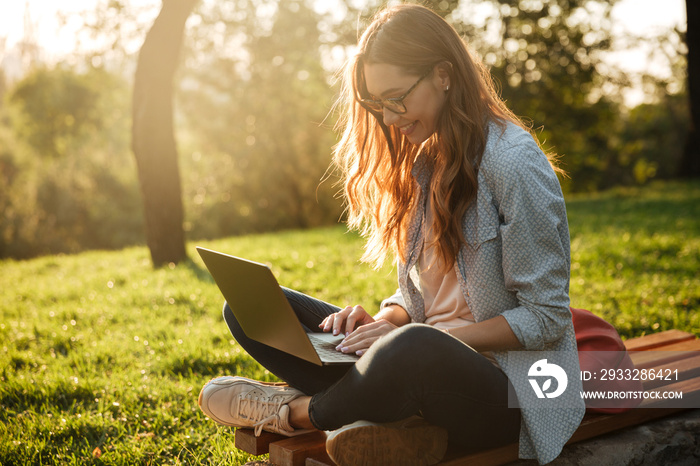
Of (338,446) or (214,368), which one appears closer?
(338,446)

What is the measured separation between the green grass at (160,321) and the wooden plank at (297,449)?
1.96 feet

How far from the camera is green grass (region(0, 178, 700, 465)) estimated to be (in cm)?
289

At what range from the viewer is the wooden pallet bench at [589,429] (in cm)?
200

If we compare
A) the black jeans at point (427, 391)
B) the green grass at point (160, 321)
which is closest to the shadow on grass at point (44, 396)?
the green grass at point (160, 321)

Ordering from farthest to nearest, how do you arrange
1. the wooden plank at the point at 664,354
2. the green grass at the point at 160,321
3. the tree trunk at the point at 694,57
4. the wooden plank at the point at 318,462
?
the tree trunk at the point at 694,57 < the green grass at the point at 160,321 < the wooden plank at the point at 664,354 < the wooden plank at the point at 318,462

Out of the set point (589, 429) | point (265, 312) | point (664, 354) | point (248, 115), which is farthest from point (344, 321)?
point (248, 115)

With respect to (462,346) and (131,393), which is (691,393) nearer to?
(462,346)

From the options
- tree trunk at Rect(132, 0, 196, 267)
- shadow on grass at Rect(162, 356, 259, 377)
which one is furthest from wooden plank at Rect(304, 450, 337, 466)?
tree trunk at Rect(132, 0, 196, 267)

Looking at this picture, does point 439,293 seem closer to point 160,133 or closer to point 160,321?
point 160,321

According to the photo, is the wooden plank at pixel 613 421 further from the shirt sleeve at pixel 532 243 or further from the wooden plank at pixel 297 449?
the wooden plank at pixel 297 449

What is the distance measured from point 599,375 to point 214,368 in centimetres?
224

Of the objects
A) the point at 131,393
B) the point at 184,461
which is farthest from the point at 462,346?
the point at 131,393

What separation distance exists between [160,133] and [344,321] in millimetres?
5424

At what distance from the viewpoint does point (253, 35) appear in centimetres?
1476
